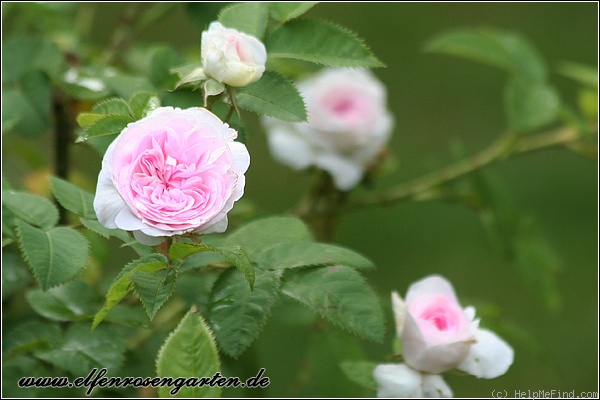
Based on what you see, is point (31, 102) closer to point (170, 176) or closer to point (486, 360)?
point (170, 176)

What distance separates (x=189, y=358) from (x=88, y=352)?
210 millimetres

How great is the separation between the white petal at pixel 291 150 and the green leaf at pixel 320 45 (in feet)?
1.08

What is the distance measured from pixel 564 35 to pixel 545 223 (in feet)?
2.69

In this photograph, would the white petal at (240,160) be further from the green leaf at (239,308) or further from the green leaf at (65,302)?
the green leaf at (65,302)

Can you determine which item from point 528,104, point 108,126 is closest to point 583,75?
point 528,104

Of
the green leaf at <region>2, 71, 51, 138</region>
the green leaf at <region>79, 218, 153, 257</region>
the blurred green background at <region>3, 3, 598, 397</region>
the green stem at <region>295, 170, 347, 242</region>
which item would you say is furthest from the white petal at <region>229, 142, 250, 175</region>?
the blurred green background at <region>3, 3, 598, 397</region>

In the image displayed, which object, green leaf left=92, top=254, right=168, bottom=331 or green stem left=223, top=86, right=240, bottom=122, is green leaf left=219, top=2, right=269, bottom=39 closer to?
green stem left=223, top=86, right=240, bottom=122

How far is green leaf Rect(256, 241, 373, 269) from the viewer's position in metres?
0.64

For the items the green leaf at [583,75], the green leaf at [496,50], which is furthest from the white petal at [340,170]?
the green leaf at [583,75]

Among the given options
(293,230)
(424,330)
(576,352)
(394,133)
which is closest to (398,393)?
(424,330)

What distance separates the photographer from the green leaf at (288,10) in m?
0.70

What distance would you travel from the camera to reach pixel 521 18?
2.81 m

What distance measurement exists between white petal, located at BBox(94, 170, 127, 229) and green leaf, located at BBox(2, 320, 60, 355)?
0.67 ft

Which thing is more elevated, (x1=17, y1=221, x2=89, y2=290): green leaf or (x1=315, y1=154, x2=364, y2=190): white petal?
(x1=315, y1=154, x2=364, y2=190): white petal
